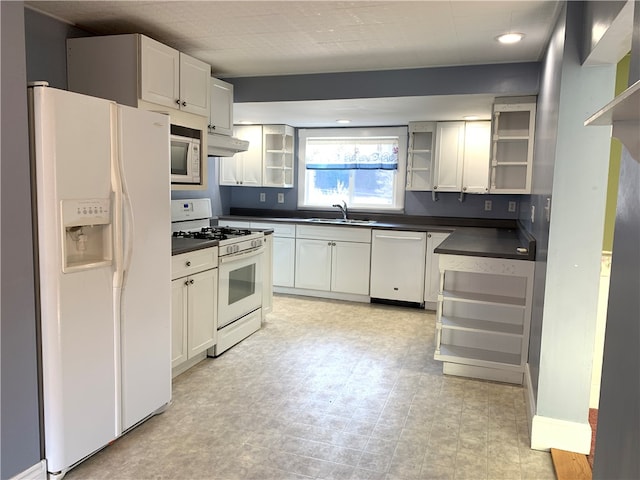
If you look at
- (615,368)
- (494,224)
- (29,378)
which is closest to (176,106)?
(29,378)

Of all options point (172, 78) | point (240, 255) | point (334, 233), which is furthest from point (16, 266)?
point (334, 233)

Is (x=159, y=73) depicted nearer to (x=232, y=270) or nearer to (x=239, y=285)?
(x=232, y=270)

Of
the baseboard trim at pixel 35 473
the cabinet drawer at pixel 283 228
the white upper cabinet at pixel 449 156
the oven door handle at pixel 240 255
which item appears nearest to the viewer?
the baseboard trim at pixel 35 473

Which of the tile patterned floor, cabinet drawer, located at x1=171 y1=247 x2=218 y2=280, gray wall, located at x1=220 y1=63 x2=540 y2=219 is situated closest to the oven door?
cabinet drawer, located at x1=171 y1=247 x2=218 y2=280

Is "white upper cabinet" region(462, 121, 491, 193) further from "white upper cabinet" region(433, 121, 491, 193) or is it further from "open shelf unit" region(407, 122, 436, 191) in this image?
"open shelf unit" region(407, 122, 436, 191)

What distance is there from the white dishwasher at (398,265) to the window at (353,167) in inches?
27.6

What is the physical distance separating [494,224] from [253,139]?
9.60 feet

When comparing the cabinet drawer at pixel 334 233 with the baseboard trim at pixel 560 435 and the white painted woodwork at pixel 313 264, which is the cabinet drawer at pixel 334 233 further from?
the baseboard trim at pixel 560 435

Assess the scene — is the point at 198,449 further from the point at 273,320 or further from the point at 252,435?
the point at 273,320

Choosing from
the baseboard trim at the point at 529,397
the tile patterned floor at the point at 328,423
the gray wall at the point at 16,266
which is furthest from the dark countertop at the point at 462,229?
the gray wall at the point at 16,266

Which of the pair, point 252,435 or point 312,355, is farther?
point 312,355

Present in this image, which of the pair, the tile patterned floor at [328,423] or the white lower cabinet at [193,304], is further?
the white lower cabinet at [193,304]

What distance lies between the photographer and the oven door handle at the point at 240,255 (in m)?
3.50

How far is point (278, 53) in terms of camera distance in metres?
3.41
